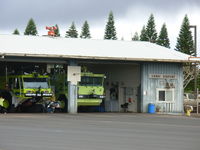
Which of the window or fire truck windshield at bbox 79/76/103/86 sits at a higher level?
fire truck windshield at bbox 79/76/103/86

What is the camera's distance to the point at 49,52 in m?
33.6

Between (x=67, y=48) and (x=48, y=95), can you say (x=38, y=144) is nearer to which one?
(x=48, y=95)

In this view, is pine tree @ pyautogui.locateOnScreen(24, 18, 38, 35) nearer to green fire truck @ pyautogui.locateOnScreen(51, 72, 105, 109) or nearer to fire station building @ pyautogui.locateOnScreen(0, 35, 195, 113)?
fire station building @ pyautogui.locateOnScreen(0, 35, 195, 113)

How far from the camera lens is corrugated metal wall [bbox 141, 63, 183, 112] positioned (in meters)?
36.7

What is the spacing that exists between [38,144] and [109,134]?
14.1ft

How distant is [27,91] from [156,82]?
989 cm

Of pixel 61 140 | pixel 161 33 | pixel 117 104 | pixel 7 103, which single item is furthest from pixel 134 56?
pixel 161 33

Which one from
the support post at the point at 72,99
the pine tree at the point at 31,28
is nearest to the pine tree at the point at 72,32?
the pine tree at the point at 31,28

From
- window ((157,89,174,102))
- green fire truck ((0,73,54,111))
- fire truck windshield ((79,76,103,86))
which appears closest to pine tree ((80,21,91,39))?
window ((157,89,174,102))

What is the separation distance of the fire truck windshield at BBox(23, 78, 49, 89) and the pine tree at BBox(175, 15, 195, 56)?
5615 centimetres

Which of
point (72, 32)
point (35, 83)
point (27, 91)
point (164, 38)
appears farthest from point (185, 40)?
point (27, 91)

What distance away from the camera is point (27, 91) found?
33750 millimetres

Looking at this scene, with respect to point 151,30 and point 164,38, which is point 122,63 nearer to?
point 151,30

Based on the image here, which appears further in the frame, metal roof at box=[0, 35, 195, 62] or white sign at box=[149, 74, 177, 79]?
white sign at box=[149, 74, 177, 79]
